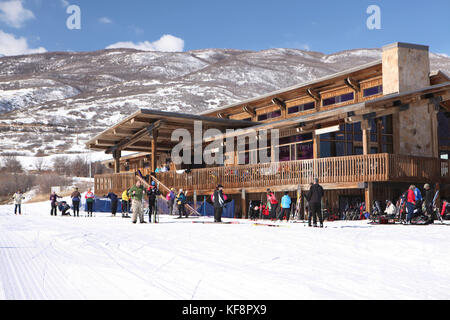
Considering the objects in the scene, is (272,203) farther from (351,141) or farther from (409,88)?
(409,88)

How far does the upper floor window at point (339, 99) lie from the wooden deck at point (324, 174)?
16.4 feet

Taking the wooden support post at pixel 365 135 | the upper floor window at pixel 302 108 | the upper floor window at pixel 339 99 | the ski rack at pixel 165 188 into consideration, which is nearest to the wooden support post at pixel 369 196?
the wooden support post at pixel 365 135

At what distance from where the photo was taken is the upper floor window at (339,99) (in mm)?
22867

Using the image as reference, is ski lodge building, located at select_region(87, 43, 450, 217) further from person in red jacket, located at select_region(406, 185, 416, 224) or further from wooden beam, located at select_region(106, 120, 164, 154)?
person in red jacket, located at select_region(406, 185, 416, 224)

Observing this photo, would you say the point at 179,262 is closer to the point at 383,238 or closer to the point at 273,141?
the point at 383,238

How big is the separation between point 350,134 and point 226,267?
1631 cm

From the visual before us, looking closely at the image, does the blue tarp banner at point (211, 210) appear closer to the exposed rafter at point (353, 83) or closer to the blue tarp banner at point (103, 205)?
the exposed rafter at point (353, 83)

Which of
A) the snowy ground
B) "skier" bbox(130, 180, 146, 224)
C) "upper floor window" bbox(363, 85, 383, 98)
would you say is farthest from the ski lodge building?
the snowy ground

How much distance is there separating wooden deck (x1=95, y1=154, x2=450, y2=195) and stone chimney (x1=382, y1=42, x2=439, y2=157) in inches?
51.1

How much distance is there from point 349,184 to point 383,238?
25.5 feet

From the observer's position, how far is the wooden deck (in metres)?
17.6

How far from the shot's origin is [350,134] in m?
22.0

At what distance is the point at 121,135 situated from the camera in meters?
28.8

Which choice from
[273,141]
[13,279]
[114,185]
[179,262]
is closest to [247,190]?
[273,141]
